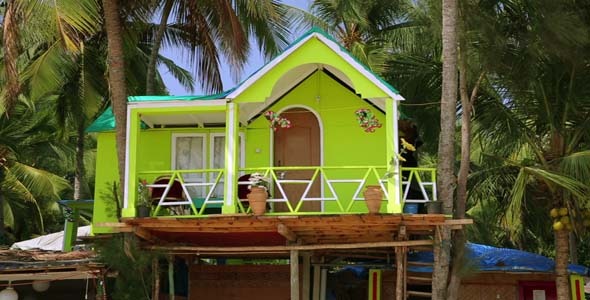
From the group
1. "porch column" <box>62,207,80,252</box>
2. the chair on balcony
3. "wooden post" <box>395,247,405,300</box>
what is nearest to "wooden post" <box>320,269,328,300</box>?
"wooden post" <box>395,247,405,300</box>

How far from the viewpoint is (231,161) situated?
12.3 meters

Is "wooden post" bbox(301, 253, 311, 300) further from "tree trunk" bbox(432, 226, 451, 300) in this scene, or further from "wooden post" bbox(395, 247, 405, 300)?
"tree trunk" bbox(432, 226, 451, 300)

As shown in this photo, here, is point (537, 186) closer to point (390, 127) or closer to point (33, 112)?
point (390, 127)

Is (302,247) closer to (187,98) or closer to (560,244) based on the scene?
(187,98)

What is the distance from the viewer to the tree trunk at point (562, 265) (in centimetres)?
1418

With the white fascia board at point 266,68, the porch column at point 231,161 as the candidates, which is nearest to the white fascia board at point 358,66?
the white fascia board at point 266,68

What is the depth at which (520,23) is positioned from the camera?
14484mm

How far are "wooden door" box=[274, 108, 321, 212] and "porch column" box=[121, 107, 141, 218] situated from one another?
286 centimetres

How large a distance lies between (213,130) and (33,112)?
11.1 meters

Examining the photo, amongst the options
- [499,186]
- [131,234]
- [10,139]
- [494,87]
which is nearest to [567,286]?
[499,186]

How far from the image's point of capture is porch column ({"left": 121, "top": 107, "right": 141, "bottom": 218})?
12.5 meters

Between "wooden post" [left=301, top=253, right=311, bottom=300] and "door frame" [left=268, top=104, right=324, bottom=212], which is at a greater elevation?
"door frame" [left=268, top=104, right=324, bottom=212]

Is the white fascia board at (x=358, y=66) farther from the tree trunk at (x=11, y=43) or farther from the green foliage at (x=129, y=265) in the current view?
the tree trunk at (x=11, y=43)

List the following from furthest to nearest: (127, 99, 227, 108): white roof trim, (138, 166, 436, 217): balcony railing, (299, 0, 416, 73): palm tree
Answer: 1. (299, 0, 416, 73): palm tree
2. (138, 166, 436, 217): balcony railing
3. (127, 99, 227, 108): white roof trim
